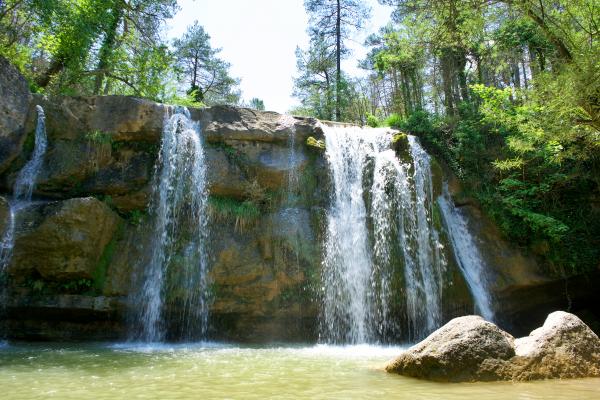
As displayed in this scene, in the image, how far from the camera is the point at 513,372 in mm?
5520

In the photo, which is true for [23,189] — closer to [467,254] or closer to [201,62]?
[467,254]

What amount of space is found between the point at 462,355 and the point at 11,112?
11.0 m

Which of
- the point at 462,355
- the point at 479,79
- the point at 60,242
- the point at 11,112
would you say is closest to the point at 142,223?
the point at 60,242

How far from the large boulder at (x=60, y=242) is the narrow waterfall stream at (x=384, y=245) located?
5.46 meters

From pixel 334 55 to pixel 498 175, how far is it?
47.0ft

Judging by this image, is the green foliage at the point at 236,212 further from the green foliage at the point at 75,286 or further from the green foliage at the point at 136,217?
the green foliage at the point at 75,286

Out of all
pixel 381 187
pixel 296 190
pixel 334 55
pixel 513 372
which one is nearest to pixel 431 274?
pixel 381 187

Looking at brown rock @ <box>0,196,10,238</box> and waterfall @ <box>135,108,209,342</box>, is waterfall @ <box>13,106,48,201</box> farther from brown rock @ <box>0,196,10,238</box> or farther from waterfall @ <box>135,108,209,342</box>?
waterfall @ <box>135,108,209,342</box>

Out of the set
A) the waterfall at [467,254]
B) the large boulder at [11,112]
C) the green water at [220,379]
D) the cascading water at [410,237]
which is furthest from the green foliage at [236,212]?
the waterfall at [467,254]

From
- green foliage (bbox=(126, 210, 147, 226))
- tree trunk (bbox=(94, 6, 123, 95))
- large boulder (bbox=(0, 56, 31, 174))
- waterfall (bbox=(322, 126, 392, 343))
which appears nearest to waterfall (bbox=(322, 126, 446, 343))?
waterfall (bbox=(322, 126, 392, 343))

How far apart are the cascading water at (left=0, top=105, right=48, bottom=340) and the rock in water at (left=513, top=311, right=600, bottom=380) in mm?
9664

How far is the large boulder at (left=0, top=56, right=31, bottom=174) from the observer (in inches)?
427

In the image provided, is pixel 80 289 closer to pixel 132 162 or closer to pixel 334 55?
pixel 132 162

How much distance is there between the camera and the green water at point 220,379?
475 centimetres
